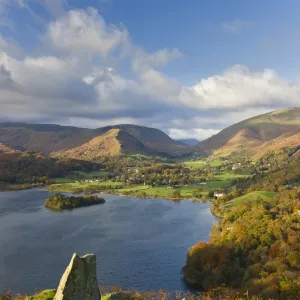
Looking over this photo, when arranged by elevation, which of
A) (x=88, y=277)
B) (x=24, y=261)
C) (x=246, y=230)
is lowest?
(x=24, y=261)

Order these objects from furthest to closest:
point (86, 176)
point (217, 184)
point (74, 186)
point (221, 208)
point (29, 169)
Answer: point (86, 176) < point (29, 169) < point (217, 184) < point (74, 186) < point (221, 208)

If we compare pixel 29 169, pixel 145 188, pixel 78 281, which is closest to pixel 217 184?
pixel 145 188

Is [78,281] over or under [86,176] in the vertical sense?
over

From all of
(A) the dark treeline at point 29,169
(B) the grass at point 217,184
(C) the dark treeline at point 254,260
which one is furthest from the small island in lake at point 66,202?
(C) the dark treeline at point 254,260

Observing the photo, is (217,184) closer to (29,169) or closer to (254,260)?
(29,169)

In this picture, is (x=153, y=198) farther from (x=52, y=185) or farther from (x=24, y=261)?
(x=24, y=261)

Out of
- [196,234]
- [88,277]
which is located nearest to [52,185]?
[196,234]
